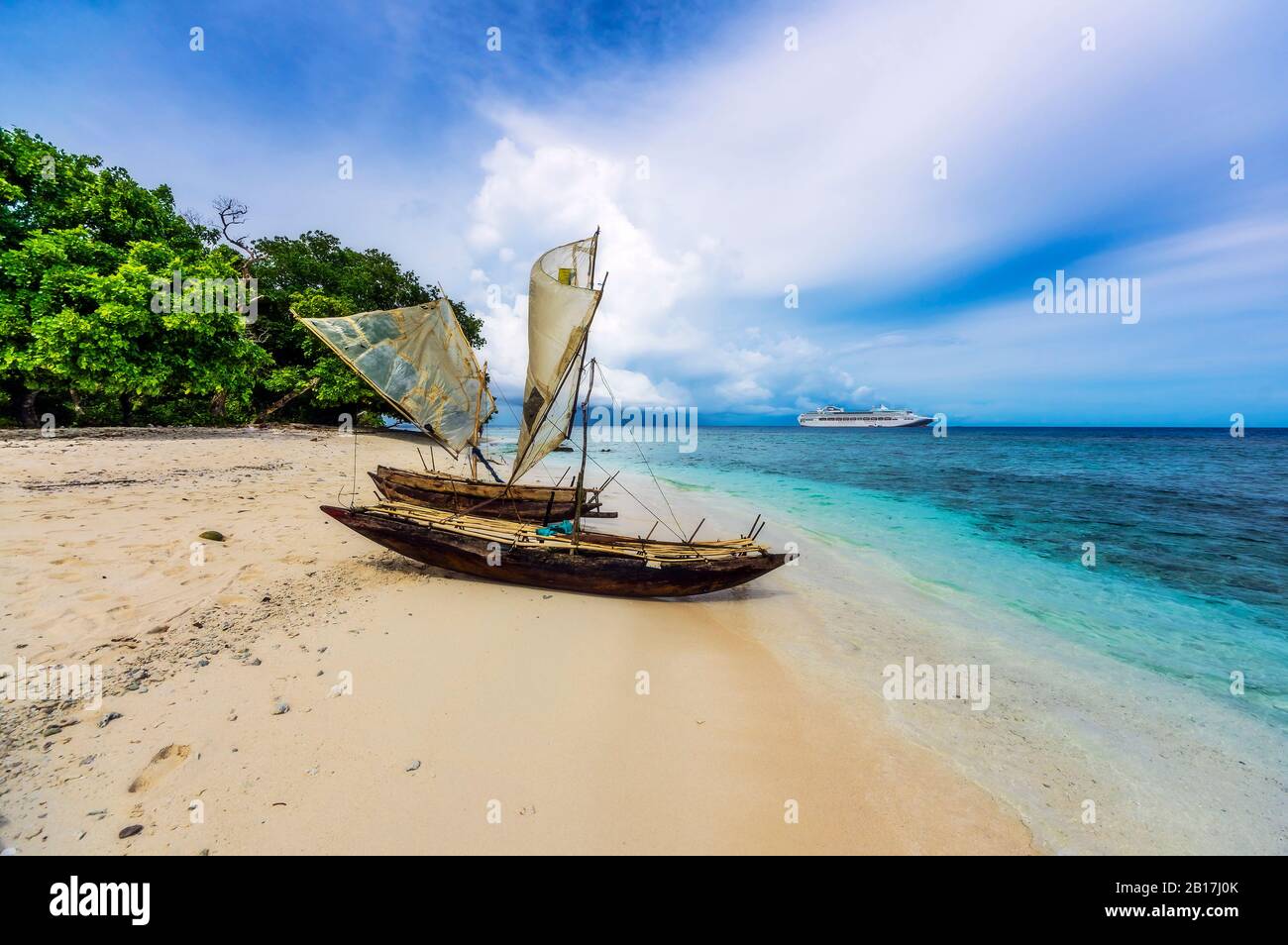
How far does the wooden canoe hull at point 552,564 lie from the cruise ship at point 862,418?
434 feet

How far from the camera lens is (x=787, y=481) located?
33.8m

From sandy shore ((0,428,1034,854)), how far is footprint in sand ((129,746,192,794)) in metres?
0.03

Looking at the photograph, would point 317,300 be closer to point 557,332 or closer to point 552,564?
point 557,332

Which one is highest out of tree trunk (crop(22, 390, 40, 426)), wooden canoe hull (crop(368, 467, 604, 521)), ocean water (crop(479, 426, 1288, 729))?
tree trunk (crop(22, 390, 40, 426))

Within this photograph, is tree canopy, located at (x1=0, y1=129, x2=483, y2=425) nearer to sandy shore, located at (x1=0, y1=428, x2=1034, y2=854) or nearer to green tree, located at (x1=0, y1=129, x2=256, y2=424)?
green tree, located at (x1=0, y1=129, x2=256, y2=424)

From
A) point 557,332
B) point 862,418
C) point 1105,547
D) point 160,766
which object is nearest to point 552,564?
point 160,766

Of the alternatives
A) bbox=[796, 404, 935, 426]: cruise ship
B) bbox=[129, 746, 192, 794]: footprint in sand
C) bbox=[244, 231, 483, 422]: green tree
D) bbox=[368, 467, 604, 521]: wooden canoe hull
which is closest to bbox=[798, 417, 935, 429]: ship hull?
bbox=[796, 404, 935, 426]: cruise ship

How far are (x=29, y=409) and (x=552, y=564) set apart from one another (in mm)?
32131

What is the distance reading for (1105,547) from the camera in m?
16.2

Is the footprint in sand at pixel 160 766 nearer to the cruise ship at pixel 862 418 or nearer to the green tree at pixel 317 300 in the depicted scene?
the green tree at pixel 317 300

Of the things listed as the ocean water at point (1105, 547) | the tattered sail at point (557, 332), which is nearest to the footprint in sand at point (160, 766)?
the tattered sail at point (557, 332)

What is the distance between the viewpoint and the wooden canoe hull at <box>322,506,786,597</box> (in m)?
8.77

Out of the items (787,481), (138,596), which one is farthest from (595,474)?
(138,596)

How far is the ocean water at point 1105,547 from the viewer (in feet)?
30.3
